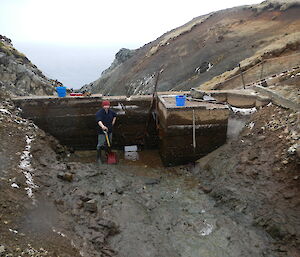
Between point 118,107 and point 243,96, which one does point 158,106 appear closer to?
point 118,107

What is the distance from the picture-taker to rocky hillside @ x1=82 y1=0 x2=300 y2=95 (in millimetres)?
19734

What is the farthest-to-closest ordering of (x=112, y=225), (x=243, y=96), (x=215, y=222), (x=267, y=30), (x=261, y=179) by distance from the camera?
1. (x=267, y=30)
2. (x=243, y=96)
3. (x=261, y=179)
4. (x=215, y=222)
5. (x=112, y=225)

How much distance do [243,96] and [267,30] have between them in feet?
53.1

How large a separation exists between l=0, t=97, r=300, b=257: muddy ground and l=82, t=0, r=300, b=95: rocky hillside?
10.0m

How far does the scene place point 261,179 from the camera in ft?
20.1

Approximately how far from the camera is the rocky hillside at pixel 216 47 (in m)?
19.7

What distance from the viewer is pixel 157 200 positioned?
6531 mm

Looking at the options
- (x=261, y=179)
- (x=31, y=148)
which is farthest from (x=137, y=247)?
(x=31, y=148)

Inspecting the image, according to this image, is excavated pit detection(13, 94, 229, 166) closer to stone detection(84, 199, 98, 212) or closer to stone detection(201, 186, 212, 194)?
stone detection(201, 186, 212, 194)

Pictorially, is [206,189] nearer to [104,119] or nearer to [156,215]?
[156,215]

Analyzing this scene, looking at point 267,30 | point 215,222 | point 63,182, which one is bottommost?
point 215,222

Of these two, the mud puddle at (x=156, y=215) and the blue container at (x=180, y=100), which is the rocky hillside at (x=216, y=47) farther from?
the mud puddle at (x=156, y=215)

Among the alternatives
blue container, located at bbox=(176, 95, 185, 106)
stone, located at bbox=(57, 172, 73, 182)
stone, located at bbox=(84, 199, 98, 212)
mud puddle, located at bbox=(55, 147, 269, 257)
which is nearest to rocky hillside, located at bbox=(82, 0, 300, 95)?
blue container, located at bbox=(176, 95, 185, 106)

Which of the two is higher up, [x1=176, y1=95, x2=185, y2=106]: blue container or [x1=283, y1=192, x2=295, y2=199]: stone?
[x1=176, y1=95, x2=185, y2=106]: blue container
